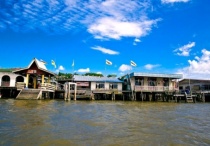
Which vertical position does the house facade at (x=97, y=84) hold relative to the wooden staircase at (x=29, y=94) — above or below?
above

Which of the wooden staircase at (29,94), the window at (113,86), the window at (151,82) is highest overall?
the window at (151,82)

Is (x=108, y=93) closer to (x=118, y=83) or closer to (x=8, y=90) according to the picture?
(x=118, y=83)

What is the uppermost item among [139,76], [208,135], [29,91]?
[139,76]

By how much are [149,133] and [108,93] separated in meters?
24.4

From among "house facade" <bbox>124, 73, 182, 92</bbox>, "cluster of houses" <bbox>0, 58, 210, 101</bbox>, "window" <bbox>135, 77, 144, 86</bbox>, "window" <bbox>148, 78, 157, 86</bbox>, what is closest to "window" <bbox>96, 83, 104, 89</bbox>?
"cluster of houses" <bbox>0, 58, 210, 101</bbox>

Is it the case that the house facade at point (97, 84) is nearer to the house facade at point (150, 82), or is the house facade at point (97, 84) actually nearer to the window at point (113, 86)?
the window at point (113, 86)

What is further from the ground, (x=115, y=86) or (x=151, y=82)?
(x=151, y=82)

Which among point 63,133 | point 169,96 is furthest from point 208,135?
point 169,96

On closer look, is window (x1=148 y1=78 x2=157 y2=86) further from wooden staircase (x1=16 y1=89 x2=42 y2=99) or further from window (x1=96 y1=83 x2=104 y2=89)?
wooden staircase (x1=16 y1=89 x2=42 y2=99)

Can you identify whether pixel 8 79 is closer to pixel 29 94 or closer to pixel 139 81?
pixel 29 94

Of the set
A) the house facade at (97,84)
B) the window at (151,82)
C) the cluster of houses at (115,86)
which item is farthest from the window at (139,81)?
the house facade at (97,84)

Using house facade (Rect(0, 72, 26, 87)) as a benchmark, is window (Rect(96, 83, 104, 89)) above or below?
below

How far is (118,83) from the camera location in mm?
36469

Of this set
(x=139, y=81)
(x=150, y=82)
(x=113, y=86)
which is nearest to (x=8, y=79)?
(x=113, y=86)
